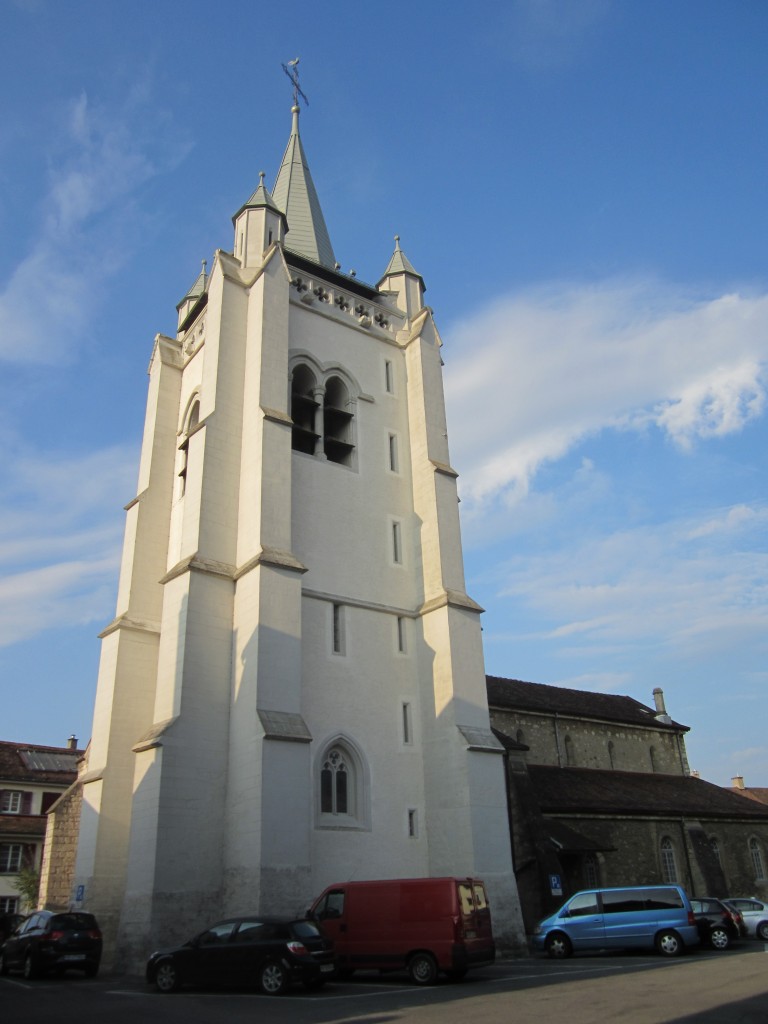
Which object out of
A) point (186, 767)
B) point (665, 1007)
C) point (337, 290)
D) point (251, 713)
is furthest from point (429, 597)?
point (665, 1007)

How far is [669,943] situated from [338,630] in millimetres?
9534

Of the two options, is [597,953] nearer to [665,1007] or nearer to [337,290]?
[665,1007]

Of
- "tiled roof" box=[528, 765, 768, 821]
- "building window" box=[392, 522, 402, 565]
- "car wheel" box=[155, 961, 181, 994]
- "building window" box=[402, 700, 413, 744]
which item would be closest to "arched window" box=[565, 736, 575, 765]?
"tiled roof" box=[528, 765, 768, 821]

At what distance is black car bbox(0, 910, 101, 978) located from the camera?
15438 mm

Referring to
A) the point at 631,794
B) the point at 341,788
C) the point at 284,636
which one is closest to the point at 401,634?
the point at 341,788

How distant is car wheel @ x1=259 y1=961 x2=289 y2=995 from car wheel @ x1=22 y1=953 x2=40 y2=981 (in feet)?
20.1

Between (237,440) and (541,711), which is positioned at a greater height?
(237,440)

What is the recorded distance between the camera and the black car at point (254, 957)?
11.8 m

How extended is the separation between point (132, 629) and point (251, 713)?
595 cm

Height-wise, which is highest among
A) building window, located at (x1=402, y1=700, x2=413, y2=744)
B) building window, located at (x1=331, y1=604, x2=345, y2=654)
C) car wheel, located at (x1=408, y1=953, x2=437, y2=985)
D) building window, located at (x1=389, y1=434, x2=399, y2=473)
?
building window, located at (x1=389, y1=434, x2=399, y2=473)

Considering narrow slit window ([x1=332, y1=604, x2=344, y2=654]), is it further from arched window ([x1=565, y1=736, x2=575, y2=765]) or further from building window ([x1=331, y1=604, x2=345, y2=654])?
arched window ([x1=565, y1=736, x2=575, y2=765])

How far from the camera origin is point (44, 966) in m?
15.4

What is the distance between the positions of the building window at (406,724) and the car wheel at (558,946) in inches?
203

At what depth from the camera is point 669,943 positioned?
1667 centimetres
